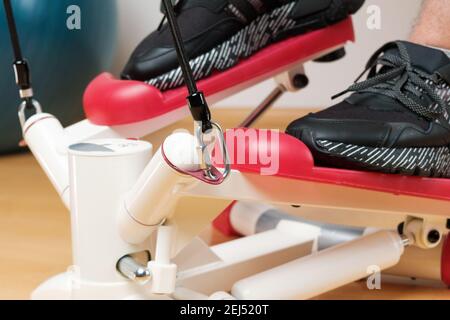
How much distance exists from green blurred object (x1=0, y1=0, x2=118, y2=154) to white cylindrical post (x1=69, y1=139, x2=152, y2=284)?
0.99 meters

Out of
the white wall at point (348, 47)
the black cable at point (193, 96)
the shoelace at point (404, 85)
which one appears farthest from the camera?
the white wall at point (348, 47)

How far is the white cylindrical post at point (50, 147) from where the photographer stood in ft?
3.26

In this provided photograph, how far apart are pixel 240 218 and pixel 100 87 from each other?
0.37 m

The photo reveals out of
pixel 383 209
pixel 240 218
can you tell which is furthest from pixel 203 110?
pixel 240 218

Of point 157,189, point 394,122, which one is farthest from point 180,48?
point 394,122

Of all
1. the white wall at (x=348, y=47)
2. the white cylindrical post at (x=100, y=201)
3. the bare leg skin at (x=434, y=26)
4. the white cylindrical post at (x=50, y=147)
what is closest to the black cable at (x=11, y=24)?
the white cylindrical post at (x=50, y=147)

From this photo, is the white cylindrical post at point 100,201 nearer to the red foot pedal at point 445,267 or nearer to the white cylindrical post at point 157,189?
the white cylindrical post at point 157,189

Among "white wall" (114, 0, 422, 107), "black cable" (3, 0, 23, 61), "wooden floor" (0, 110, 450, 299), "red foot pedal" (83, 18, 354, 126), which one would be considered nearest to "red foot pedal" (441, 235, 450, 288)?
"wooden floor" (0, 110, 450, 299)

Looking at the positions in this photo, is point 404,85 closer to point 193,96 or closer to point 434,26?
point 434,26

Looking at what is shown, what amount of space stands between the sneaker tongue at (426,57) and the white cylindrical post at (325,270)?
24cm

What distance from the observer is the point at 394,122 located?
0.92m

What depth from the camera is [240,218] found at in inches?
51.8

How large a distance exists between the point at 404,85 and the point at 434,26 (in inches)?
7.1

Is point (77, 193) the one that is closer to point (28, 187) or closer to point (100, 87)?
point (100, 87)
